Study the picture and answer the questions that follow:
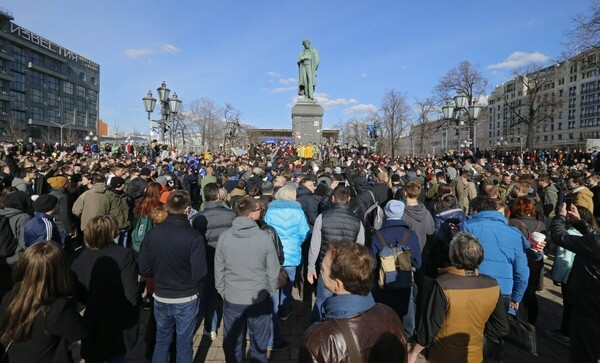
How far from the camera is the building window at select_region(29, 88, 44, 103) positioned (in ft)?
261

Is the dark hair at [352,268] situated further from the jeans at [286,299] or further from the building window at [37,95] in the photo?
the building window at [37,95]

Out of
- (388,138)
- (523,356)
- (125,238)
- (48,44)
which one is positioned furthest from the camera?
(48,44)

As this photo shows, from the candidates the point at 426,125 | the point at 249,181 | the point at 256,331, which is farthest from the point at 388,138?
the point at 256,331

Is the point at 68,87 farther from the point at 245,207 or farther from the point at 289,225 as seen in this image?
the point at 245,207

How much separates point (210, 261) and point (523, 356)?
4.20m

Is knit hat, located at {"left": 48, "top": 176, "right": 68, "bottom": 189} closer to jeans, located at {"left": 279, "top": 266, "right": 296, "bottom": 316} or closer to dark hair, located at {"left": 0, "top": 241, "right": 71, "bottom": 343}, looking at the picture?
jeans, located at {"left": 279, "top": 266, "right": 296, "bottom": 316}

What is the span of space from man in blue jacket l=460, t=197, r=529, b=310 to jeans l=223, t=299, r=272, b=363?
240 centimetres

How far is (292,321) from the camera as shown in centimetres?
552

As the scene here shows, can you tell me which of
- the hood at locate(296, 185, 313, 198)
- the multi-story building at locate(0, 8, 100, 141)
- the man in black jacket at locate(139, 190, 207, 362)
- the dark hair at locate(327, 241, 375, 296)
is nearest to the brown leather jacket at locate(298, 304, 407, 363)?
the dark hair at locate(327, 241, 375, 296)

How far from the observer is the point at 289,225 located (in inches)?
199

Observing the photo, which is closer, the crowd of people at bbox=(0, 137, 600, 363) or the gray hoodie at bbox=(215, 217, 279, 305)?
the crowd of people at bbox=(0, 137, 600, 363)

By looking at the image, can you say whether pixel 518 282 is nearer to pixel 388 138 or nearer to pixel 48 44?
pixel 388 138

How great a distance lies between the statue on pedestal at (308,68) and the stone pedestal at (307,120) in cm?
89

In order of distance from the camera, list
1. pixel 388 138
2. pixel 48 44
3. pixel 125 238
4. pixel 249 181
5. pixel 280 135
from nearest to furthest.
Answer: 1. pixel 125 238
2. pixel 249 181
3. pixel 388 138
4. pixel 280 135
5. pixel 48 44
